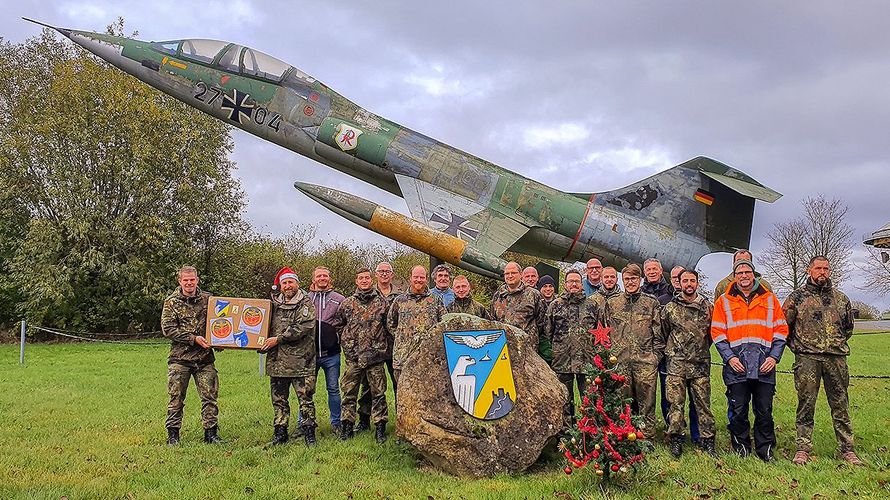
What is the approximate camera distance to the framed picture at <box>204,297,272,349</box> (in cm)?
652

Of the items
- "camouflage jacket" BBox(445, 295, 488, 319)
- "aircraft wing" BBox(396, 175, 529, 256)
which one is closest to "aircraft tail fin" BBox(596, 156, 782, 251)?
"aircraft wing" BBox(396, 175, 529, 256)

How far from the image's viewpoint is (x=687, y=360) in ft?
19.8

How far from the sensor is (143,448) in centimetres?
629

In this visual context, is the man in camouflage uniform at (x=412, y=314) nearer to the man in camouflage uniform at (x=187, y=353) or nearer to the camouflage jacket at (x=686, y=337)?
the man in camouflage uniform at (x=187, y=353)

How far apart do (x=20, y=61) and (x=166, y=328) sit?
21.8 m

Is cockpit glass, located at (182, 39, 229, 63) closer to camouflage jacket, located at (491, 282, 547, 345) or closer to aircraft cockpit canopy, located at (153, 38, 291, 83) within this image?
aircraft cockpit canopy, located at (153, 38, 291, 83)

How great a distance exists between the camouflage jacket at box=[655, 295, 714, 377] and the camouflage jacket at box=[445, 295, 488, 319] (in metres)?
1.88

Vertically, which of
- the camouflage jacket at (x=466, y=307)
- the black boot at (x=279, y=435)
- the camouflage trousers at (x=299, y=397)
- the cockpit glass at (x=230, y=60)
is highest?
the cockpit glass at (x=230, y=60)

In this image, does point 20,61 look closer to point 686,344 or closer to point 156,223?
point 156,223

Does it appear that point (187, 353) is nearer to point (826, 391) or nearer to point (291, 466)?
point (291, 466)

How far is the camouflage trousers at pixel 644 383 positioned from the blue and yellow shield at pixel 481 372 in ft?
4.71

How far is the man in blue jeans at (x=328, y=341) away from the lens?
712 centimetres

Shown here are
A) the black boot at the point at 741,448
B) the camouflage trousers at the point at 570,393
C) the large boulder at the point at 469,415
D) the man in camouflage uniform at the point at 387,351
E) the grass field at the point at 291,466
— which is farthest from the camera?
the man in camouflage uniform at the point at 387,351

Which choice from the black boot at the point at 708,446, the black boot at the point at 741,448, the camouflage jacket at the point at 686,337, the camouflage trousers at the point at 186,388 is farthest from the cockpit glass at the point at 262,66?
the black boot at the point at 741,448
